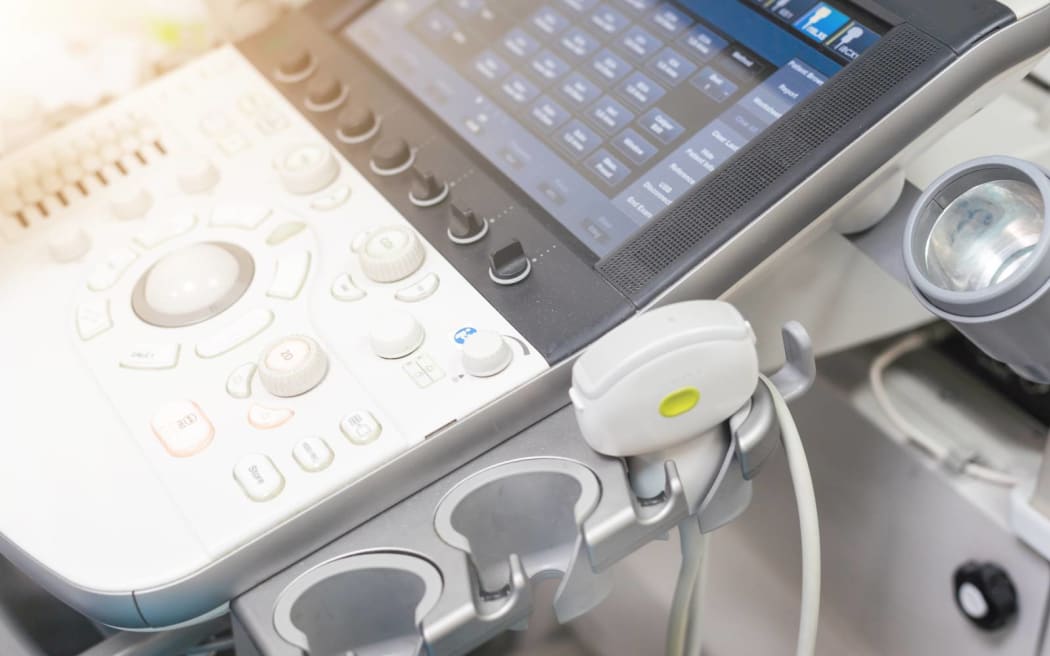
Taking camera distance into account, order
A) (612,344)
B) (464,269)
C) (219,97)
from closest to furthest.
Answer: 1. (612,344)
2. (464,269)
3. (219,97)

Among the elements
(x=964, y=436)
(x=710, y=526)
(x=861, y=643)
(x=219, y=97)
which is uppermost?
(x=219, y=97)

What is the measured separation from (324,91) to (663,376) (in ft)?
1.10

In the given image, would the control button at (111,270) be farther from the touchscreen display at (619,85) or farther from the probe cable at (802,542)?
the probe cable at (802,542)

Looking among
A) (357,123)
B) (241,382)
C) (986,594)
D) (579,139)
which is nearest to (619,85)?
(579,139)

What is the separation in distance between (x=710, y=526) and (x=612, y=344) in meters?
0.11

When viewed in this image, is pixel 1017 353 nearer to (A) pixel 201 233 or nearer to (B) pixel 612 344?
(B) pixel 612 344

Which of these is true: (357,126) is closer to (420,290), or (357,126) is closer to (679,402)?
(420,290)

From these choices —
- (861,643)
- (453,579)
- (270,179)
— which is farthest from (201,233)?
(861,643)

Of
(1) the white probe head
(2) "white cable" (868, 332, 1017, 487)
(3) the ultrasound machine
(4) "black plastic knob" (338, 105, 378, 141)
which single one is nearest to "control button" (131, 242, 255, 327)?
(3) the ultrasound machine

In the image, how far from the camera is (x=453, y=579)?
460mm

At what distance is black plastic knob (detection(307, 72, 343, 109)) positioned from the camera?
0.67m

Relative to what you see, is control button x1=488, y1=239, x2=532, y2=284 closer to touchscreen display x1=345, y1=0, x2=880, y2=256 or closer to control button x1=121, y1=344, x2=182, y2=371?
touchscreen display x1=345, y1=0, x2=880, y2=256

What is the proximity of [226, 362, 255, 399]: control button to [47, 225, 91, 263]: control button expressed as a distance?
158mm

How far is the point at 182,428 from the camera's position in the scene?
514 mm
